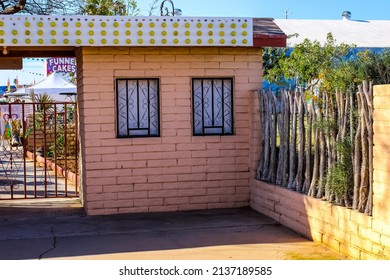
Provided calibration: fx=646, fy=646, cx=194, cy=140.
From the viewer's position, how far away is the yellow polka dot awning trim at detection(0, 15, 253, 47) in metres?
9.31

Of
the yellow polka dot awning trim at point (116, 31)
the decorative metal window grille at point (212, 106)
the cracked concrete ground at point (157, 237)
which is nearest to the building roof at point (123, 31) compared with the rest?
the yellow polka dot awning trim at point (116, 31)

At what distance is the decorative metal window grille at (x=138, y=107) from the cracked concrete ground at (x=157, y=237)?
1.34 meters

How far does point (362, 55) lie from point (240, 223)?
9.56 feet

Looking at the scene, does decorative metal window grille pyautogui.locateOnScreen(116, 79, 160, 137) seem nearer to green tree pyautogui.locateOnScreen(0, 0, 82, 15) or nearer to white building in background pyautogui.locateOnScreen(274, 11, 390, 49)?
green tree pyautogui.locateOnScreen(0, 0, 82, 15)

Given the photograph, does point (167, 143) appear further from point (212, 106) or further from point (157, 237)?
point (157, 237)

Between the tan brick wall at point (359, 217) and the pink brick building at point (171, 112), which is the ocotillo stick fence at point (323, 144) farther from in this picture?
the pink brick building at point (171, 112)

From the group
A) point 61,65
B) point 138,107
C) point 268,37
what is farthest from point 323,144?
point 61,65

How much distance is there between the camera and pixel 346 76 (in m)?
8.45

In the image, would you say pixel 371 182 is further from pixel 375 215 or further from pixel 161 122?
pixel 161 122

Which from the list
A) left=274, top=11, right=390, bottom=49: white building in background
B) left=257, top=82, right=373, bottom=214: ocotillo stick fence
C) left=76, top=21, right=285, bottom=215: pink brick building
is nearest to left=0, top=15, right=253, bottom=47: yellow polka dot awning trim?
left=76, top=21, right=285, bottom=215: pink brick building

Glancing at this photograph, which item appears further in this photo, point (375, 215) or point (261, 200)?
point (261, 200)

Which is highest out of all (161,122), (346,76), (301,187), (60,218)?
(346,76)

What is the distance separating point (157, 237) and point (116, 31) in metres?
3.14

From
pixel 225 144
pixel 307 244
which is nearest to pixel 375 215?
pixel 307 244
